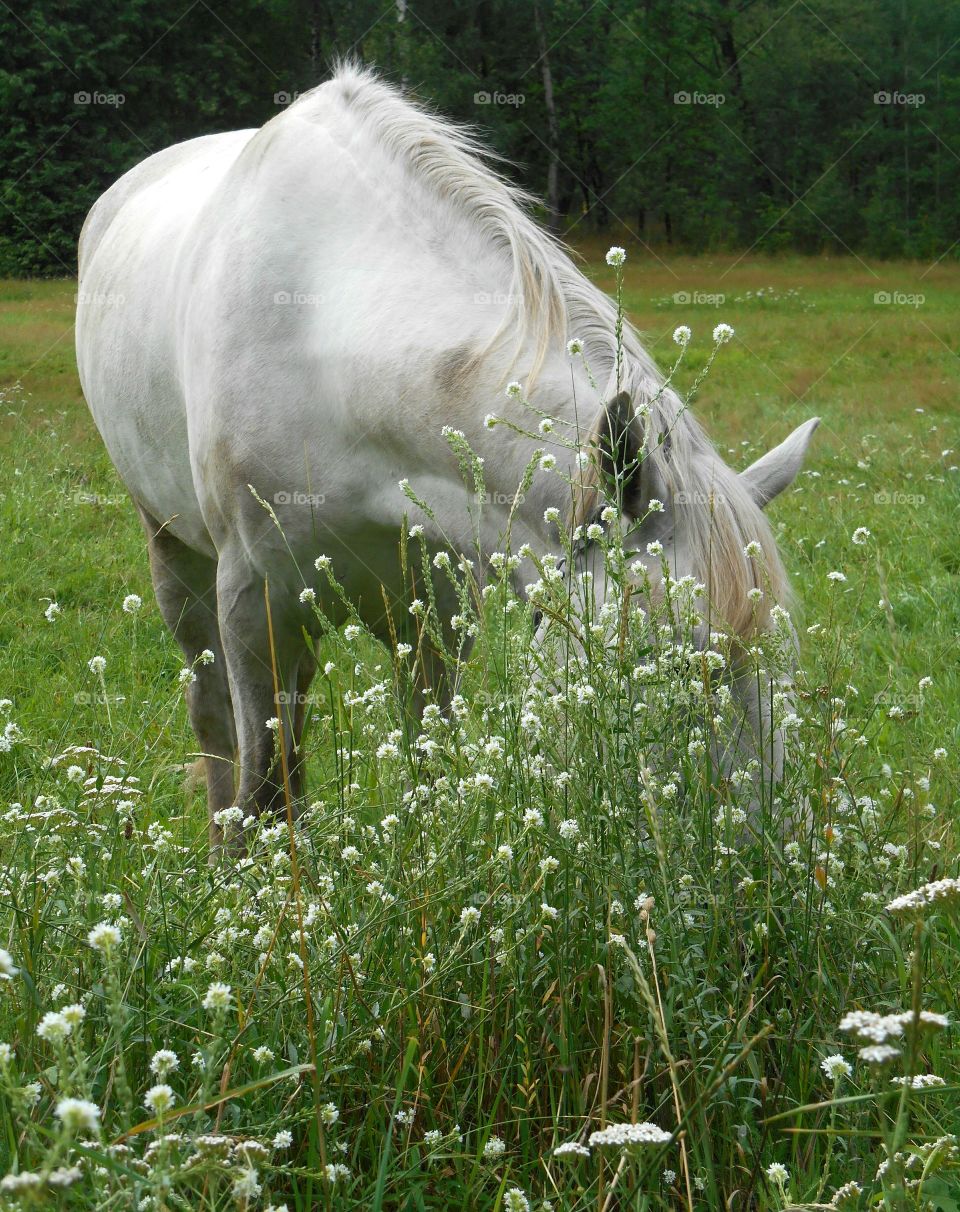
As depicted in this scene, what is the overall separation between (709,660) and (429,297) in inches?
61.0

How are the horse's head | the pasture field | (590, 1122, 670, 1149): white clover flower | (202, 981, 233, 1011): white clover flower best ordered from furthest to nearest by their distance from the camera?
the horse's head
the pasture field
(202, 981, 233, 1011): white clover flower
(590, 1122, 670, 1149): white clover flower

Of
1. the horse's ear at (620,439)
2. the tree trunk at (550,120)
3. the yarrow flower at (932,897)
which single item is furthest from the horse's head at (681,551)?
A: the tree trunk at (550,120)

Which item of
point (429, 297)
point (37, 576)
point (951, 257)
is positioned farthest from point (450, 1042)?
point (951, 257)

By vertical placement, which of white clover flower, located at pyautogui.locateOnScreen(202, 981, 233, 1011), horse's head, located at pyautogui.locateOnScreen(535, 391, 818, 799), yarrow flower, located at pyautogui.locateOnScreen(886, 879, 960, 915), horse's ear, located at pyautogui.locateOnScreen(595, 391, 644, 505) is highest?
horse's ear, located at pyautogui.locateOnScreen(595, 391, 644, 505)

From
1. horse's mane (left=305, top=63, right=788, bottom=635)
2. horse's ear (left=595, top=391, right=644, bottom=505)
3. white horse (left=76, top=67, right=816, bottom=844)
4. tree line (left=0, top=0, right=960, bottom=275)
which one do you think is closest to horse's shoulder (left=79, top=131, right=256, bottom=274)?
white horse (left=76, top=67, right=816, bottom=844)

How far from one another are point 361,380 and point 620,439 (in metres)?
1.14

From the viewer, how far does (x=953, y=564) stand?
22.2 ft

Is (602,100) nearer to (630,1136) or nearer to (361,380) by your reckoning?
(361,380)

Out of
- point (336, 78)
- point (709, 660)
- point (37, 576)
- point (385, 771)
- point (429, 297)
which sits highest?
point (336, 78)

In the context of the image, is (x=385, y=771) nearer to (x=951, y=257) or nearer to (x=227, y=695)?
(x=227, y=695)

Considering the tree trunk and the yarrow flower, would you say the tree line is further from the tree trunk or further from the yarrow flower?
the yarrow flower

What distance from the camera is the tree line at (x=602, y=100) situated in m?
31.0

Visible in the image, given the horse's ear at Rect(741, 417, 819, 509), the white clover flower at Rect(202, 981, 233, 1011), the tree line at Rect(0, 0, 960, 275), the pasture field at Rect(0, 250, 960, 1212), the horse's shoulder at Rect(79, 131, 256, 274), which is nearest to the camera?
the white clover flower at Rect(202, 981, 233, 1011)

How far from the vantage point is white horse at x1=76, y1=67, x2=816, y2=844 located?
2.78 meters
